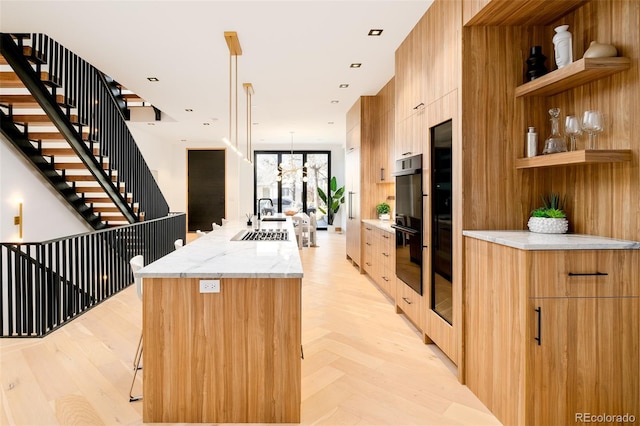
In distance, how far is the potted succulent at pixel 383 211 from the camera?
5.09m

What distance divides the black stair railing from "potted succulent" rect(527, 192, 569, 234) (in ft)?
12.8

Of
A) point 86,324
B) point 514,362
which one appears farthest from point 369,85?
point 86,324

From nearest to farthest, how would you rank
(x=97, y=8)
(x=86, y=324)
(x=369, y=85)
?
(x=97, y=8)
(x=86, y=324)
(x=369, y=85)

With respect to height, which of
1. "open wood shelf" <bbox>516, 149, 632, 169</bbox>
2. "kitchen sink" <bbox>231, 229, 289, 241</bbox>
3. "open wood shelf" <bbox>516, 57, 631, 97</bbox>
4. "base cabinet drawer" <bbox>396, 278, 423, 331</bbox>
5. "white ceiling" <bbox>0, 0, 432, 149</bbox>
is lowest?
"base cabinet drawer" <bbox>396, 278, 423, 331</bbox>

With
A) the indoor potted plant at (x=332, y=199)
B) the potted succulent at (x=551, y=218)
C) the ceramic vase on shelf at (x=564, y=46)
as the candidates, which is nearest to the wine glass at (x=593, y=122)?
the ceramic vase on shelf at (x=564, y=46)

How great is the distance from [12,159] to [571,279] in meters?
5.71

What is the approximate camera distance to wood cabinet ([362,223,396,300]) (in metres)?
4.04

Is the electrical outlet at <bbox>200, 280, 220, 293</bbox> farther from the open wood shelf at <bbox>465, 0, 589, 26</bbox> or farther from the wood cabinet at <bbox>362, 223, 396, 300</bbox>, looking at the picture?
the wood cabinet at <bbox>362, 223, 396, 300</bbox>

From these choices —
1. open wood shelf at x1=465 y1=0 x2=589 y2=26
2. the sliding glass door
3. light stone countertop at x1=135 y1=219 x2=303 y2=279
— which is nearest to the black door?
the sliding glass door

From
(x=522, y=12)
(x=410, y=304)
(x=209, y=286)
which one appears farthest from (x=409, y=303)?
(x=522, y=12)

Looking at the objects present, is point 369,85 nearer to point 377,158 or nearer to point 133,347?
point 377,158

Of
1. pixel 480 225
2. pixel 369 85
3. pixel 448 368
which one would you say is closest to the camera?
pixel 480 225

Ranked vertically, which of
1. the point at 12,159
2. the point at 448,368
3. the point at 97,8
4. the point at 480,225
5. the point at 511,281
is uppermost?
the point at 97,8

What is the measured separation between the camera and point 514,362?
1.83 meters
